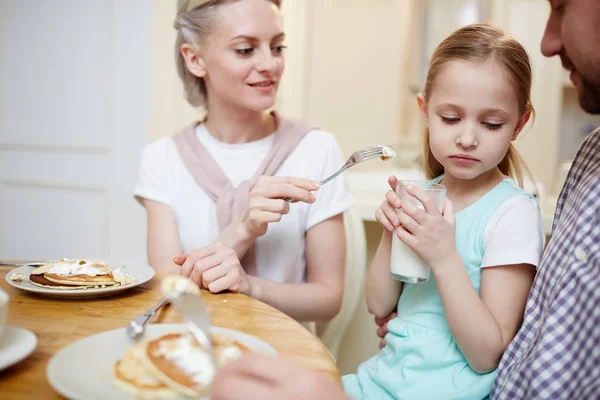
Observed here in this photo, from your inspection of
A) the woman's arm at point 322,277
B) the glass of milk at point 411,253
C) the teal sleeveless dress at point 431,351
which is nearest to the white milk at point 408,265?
the glass of milk at point 411,253

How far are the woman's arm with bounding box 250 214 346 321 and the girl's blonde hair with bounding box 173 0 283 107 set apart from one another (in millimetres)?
575

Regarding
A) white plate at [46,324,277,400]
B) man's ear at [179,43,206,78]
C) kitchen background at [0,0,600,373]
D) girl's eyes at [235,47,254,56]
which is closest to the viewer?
white plate at [46,324,277,400]

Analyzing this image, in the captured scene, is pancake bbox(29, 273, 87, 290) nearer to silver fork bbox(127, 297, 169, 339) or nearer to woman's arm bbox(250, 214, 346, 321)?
silver fork bbox(127, 297, 169, 339)

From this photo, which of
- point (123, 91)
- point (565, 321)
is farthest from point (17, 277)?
point (123, 91)

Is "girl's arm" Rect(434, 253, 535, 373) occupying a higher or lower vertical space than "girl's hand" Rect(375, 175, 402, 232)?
lower

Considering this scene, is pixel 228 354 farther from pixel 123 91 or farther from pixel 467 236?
pixel 123 91

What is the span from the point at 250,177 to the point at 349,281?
1.43 feet

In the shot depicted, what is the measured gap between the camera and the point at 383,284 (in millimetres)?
1177

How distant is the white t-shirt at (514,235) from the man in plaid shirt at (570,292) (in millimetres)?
60

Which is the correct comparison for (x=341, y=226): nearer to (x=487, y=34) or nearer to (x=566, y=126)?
(x=487, y=34)

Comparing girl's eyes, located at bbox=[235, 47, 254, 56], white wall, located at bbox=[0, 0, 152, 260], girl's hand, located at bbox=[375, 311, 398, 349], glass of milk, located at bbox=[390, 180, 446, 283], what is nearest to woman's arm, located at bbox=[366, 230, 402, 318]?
girl's hand, located at bbox=[375, 311, 398, 349]

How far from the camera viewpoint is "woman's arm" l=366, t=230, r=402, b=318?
1.17 meters

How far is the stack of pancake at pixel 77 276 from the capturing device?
1.00 m

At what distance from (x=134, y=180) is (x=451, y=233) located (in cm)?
212
